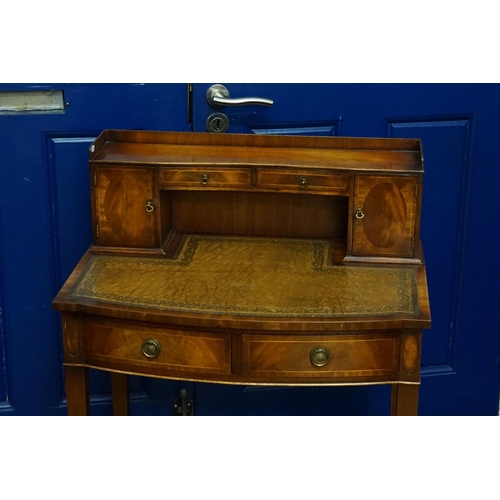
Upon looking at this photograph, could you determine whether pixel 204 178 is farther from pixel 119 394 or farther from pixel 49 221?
pixel 119 394

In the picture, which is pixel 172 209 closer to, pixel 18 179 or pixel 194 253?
pixel 194 253

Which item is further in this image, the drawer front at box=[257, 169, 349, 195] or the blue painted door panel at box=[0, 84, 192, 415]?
the blue painted door panel at box=[0, 84, 192, 415]

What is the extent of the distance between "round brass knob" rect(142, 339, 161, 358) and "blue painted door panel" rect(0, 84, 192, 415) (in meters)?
0.71

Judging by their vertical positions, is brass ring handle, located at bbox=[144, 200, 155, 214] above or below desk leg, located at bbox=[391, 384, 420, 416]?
above

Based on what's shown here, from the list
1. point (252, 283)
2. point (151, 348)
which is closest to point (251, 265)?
point (252, 283)

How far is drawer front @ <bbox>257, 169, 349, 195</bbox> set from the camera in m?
2.73

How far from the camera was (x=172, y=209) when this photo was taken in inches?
116

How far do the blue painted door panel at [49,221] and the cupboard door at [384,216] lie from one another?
2.05 ft

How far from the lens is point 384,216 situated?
108 inches

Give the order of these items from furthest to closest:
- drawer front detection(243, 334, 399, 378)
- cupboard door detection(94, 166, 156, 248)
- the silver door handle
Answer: the silver door handle < cupboard door detection(94, 166, 156, 248) < drawer front detection(243, 334, 399, 378)

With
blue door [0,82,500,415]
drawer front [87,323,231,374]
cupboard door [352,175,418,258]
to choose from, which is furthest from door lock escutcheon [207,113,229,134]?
drawer front [87,323,231,374]

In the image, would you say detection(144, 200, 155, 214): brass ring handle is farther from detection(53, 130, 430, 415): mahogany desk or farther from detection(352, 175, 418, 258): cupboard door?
detection(352, 175, 418, 258): cupboard door

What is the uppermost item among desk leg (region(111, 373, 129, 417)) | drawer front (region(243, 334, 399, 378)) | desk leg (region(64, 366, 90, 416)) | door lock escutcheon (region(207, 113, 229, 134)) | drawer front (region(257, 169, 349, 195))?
door lock escutcheon (region(207, 113, 229, 134))

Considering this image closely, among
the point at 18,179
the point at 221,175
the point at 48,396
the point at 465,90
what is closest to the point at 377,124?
the point at 465,90
